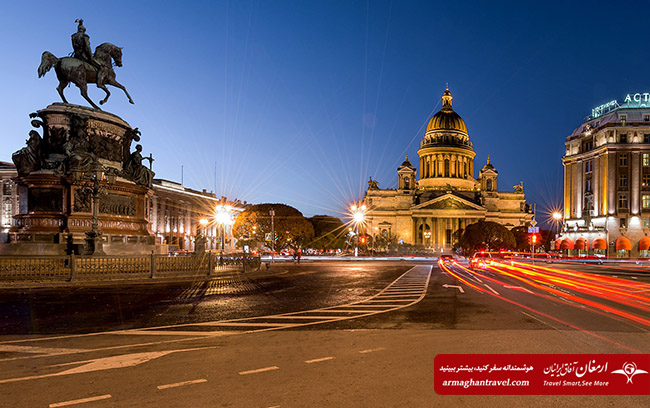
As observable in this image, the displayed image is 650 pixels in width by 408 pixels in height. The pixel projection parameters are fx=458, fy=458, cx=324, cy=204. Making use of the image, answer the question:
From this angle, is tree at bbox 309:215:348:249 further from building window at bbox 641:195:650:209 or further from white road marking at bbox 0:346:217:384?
white road marking at bbox 0:346:217:384

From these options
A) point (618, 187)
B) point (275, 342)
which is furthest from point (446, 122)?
point (275, 342)

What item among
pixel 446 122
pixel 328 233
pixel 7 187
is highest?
pixel 446 122

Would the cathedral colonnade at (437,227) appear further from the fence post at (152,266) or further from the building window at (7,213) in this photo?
the fence post at (152,266)

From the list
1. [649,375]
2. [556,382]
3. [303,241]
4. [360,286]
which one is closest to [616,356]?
[649,375]

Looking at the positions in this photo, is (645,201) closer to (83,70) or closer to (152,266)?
(152,266)

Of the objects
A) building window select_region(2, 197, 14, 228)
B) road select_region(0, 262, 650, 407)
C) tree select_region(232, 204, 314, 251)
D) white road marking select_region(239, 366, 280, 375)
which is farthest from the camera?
tree select_region(232, 204, 314, 251)

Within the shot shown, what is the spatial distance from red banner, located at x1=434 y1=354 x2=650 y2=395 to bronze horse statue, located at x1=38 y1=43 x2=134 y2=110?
26.4m

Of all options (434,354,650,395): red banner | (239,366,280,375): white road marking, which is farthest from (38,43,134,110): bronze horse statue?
(434,354,650,395): red banner

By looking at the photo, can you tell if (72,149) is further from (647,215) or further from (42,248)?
(647,215)

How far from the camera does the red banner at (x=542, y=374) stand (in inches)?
261

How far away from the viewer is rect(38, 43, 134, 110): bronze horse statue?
86.1 feet

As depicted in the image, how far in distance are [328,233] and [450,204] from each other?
39426 millimetres

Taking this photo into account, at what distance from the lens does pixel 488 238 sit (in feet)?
254

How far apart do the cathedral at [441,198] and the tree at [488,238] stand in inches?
1326
